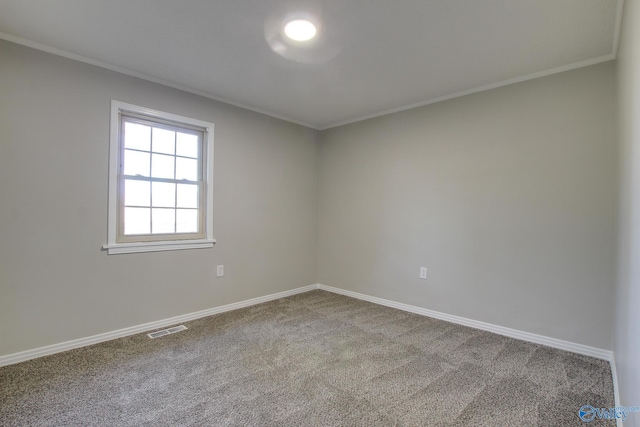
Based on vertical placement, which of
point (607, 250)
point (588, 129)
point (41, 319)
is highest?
A: point (588, 129)

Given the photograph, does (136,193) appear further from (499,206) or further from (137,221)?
(499,206)

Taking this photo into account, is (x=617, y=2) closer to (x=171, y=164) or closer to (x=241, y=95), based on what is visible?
(x=241, y=95)

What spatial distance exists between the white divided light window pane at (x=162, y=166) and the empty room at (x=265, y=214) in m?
0.03

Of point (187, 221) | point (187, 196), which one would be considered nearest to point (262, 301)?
point (187, 221)

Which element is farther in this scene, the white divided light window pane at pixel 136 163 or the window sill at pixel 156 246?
the white divided light window pane at pixel 136 163

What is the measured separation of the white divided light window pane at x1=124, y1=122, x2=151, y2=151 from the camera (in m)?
2.84

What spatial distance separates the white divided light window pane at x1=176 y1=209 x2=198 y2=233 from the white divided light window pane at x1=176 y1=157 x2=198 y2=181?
1.16 feet

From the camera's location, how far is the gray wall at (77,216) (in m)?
2.28

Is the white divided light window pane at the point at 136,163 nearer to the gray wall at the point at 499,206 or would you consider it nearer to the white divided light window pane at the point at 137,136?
the white divided light window pane at the point at 137,136

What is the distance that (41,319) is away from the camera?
7.82ft

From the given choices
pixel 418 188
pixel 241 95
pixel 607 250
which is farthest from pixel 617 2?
pixel 241 95

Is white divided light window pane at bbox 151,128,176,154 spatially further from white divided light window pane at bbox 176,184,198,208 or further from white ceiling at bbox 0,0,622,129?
white ceiling at bbox 0,0,622,129

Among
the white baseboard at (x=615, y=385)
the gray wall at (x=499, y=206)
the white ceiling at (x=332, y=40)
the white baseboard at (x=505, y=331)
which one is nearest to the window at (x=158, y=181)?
the white ceiling at (x=332, y=40)

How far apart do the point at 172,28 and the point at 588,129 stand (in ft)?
10.7
